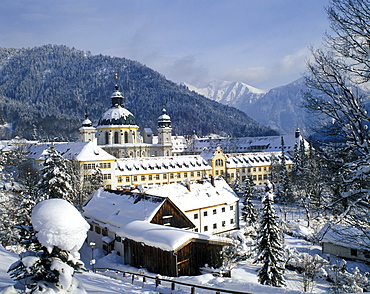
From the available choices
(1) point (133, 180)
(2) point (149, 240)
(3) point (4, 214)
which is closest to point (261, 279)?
(2) point (149, 240)

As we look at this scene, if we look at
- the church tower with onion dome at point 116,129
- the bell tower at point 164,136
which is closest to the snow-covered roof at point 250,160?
the bell tower at point 164,136

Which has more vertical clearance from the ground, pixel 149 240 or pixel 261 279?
pixel 149 240

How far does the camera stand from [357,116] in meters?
8.69

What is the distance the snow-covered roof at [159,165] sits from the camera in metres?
59.2

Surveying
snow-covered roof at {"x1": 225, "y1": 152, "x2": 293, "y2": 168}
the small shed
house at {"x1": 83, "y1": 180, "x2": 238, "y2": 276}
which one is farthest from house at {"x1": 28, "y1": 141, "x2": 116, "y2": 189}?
the small shed

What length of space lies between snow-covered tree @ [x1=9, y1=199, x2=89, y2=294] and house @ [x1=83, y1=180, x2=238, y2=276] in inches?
508

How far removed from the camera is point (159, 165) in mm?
62375

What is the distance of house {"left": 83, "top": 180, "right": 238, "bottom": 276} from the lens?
20.1 metres

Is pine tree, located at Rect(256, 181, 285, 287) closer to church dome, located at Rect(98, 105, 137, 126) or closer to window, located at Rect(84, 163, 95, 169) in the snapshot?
window, located at Rect(84, 163, 95, 169)

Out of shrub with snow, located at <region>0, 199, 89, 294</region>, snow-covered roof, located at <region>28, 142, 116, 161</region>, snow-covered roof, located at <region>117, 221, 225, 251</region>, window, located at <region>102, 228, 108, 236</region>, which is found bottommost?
window, located at <region>102, 228, 108, 236</region>

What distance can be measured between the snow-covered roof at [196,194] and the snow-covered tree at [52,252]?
80.7 ft

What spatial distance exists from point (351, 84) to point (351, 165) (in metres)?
2.36

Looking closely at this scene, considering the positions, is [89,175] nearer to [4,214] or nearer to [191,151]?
[4,214]

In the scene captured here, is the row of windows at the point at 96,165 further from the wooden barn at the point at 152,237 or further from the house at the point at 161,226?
the wooden barn at the point at 152,237
